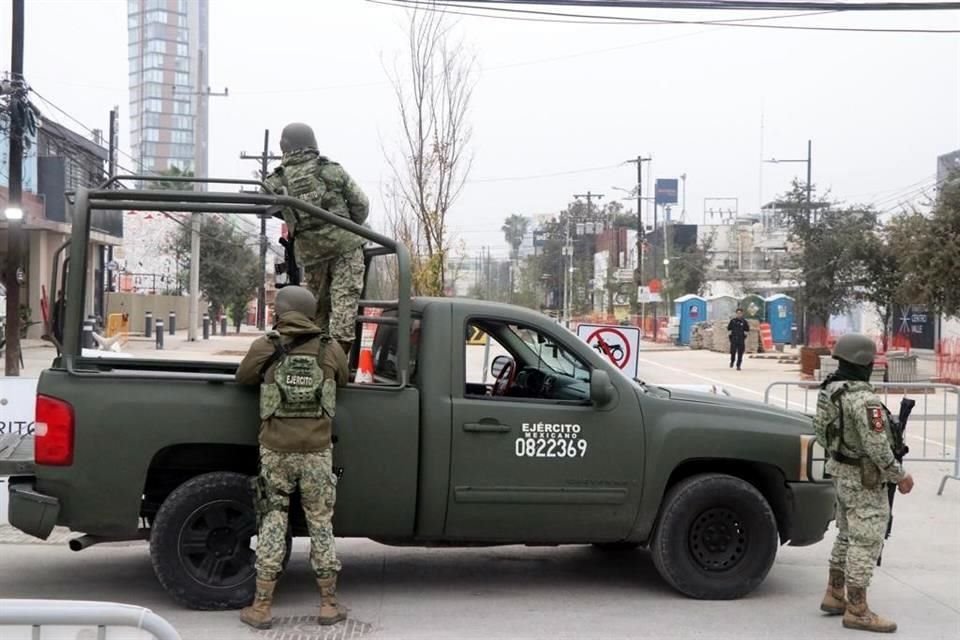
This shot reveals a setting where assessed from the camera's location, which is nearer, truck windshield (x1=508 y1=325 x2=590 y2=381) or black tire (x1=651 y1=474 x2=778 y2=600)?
black tire (x1=651 y1=474 x2=778 y2=600)

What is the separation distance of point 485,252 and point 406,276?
102 metres

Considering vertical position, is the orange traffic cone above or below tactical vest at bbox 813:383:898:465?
above

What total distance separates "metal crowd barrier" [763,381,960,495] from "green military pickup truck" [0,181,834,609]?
249 centimetres

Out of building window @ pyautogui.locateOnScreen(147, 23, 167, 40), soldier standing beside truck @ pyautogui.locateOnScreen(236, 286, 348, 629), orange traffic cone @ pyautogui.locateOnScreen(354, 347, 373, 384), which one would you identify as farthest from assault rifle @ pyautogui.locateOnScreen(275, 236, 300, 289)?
building window @ pyautogui.locateOnScreen(147, 23, 167, 40)

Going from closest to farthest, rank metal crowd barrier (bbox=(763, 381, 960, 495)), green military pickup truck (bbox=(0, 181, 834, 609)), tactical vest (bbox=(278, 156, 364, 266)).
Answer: green military pickup truck (bbox=(0, 181, 834, 609)) < tactical vest (bbox=(278, 156, 364, 266)) < metal crowd barrier (bbox=(763, 381, 960, 495))

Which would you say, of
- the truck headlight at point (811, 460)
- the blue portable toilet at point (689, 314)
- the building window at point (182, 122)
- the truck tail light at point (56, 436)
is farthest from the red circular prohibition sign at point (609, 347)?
the building window at point (182, 122)

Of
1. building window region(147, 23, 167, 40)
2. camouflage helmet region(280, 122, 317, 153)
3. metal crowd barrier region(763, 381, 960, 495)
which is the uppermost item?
building window region(147, 23, 167, 40)

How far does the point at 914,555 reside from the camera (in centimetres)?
758

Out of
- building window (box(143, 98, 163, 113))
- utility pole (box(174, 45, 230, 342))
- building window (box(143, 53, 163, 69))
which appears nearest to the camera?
utility pole (box(174, 45, 230, 342))

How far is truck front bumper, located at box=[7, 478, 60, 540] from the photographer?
17.1 feet

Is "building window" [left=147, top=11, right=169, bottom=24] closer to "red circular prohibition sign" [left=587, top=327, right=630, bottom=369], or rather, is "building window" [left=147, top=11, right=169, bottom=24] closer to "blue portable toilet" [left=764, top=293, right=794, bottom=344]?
"blue portable toilet" [left=764, top=293, right=794, bottom=344]

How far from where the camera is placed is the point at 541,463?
229 inches

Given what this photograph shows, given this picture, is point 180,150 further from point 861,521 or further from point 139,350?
point 861,521

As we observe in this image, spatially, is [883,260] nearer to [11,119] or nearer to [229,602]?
[11,119]
